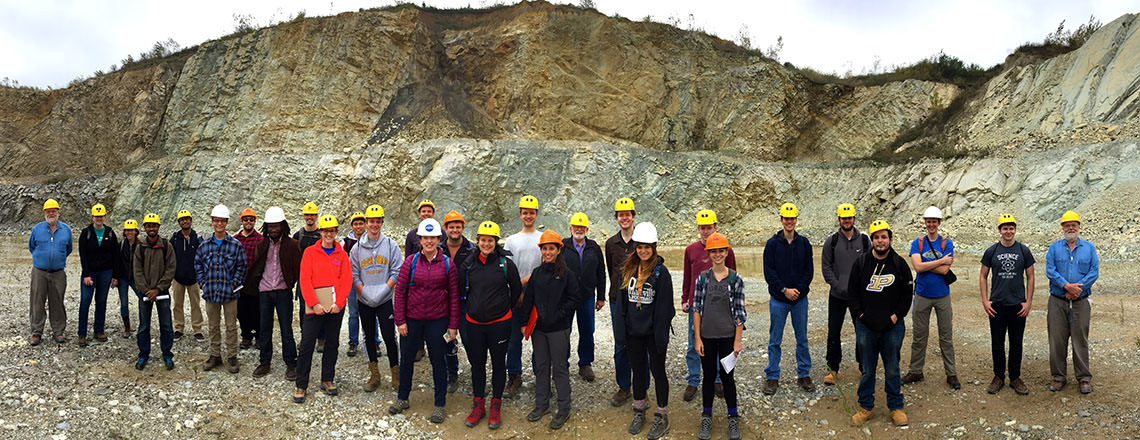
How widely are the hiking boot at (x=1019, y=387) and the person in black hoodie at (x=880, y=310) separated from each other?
134 centimetres

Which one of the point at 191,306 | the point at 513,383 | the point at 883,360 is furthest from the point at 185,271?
the point at 883,360

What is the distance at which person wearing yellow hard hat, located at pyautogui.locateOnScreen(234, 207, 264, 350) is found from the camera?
22.9 feet

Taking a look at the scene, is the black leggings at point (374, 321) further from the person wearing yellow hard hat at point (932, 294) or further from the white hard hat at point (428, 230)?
the person wearing yellow hard hat at point (932, 294)

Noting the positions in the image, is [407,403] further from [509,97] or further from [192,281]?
[509,97]

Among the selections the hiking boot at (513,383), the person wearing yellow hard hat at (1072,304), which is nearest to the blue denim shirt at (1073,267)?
the person wearing yellow hard hat at (1072,304)

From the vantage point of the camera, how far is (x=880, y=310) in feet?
16.9

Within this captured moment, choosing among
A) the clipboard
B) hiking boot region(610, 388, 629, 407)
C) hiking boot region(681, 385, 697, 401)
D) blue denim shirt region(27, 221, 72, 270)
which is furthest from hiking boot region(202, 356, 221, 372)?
hiking boot region(681, 385, 697, 401)

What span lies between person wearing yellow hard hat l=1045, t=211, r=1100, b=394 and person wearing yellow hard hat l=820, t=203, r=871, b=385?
1.69m

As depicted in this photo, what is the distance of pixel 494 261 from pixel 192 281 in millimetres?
4950

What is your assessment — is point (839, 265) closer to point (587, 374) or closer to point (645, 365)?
point (645, 365)

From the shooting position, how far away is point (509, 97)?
31.3 metres

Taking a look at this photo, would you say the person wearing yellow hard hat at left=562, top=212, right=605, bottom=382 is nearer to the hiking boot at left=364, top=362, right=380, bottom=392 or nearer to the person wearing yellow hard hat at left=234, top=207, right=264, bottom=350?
the hiking boot at left=364, top=362, right=380, bottom=392

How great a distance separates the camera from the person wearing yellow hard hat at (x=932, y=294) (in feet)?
19.3

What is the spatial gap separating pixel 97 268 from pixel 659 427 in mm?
7450
